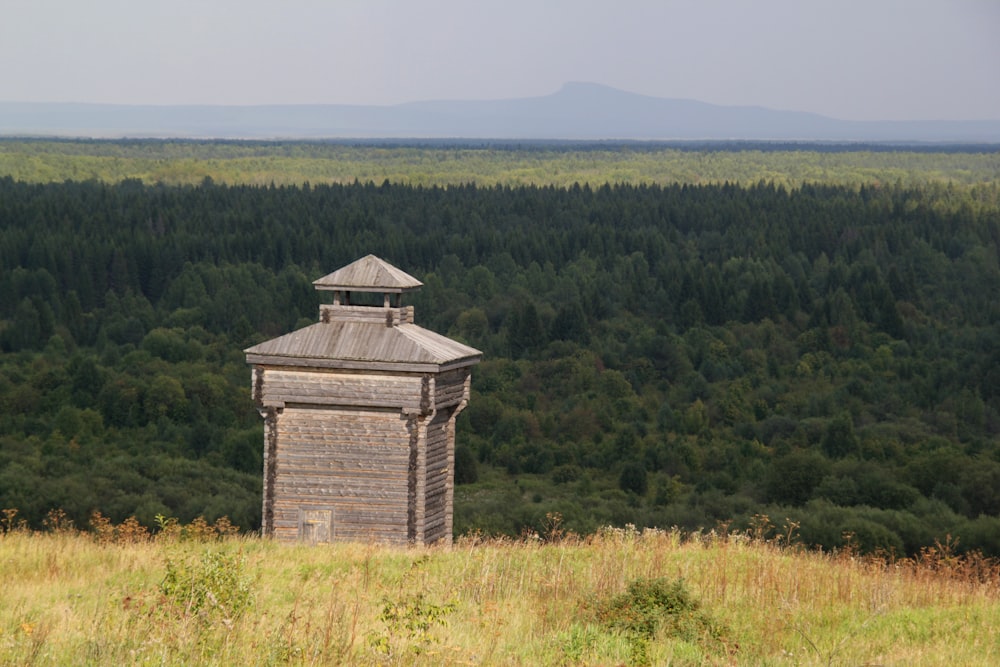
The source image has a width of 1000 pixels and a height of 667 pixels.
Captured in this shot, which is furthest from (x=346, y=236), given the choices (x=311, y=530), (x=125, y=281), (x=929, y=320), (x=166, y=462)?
(x=311, y=530)

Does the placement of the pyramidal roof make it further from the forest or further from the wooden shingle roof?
the forest

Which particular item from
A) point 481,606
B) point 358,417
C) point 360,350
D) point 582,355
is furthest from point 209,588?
point 582,355

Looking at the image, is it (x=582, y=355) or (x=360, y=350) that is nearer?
(x=360, y=350)

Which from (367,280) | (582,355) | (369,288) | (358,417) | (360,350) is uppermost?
(367,280)

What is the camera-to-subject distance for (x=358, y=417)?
22.1 metres

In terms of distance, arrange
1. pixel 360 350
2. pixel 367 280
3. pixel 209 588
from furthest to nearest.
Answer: pixel 367 280 → pixel 360 350 → pixel 209 588

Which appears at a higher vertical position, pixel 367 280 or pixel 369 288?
pixel 367 280

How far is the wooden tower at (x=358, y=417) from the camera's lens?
2170 cm

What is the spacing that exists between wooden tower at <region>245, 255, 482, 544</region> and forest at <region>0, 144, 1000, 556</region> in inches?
234

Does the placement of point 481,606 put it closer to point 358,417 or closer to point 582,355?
point 358,417

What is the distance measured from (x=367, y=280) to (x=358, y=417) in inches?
78.1

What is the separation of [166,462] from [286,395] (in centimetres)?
4610

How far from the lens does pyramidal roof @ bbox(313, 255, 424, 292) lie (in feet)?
73.7

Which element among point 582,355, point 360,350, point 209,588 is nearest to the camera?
point 209,588
